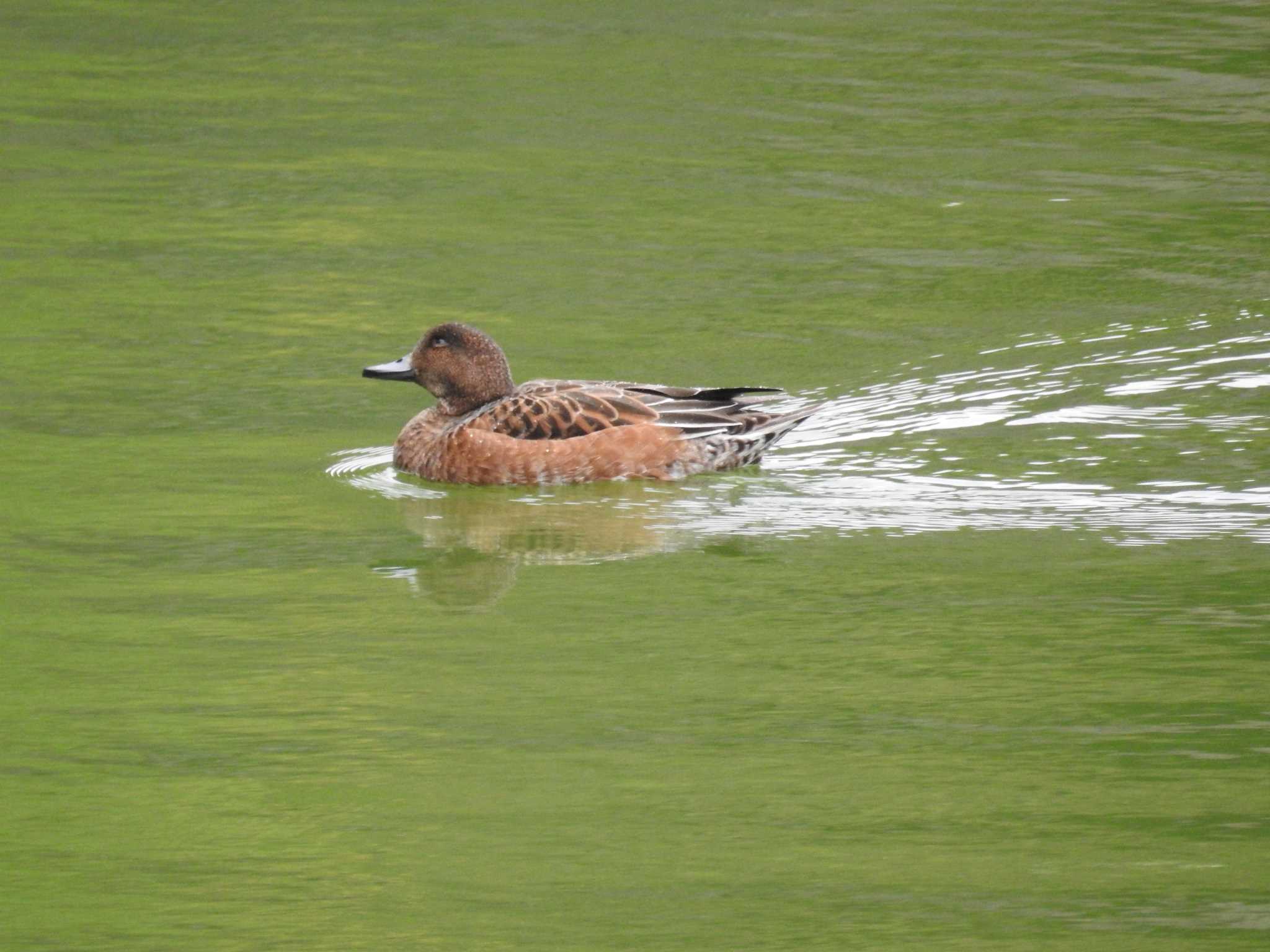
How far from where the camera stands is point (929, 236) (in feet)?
44.2

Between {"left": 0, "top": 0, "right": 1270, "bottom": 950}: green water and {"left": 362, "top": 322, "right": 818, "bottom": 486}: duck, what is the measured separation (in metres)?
0.14

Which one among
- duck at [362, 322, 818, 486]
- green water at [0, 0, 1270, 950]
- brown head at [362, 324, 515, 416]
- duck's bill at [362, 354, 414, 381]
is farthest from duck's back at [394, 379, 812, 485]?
duck's bill at [362, 354, 414, 381]

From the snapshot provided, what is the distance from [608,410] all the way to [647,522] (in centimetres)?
80

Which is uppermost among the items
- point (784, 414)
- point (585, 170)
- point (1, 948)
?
point (585, 170)

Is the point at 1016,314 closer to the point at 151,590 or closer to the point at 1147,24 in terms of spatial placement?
the point at 151,590

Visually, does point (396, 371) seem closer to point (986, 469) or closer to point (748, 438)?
point (748, 438)

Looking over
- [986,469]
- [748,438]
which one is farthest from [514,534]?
[986,469]

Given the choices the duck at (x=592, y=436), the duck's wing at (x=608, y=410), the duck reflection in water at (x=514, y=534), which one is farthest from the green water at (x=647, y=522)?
the duck's wing at (x=608, y=410)

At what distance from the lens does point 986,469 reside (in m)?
9.23

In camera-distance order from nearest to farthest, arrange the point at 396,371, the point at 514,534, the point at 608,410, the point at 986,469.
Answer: the point at 514,534
the point at 986,469
the point at 608,410
the point at 396,371

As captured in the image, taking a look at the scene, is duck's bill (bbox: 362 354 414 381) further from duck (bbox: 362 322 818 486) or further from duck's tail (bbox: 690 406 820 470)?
duck's tail (bbox: 690 406 820 470)

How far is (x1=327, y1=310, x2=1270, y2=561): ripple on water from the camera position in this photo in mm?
8531

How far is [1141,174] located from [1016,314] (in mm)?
3684

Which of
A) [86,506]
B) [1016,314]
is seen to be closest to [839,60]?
[1016,314]
